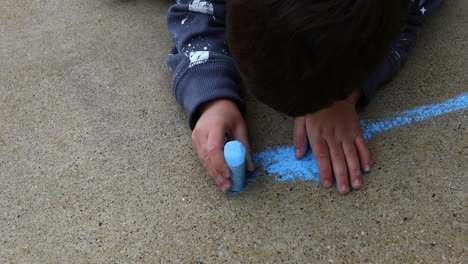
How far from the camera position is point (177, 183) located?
1.54 metres

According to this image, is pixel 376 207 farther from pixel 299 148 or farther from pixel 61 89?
pixel 61 89

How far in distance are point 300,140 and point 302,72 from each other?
481 millimetres

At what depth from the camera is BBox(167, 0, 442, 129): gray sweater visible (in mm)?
1652

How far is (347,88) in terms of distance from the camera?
1.19 meters

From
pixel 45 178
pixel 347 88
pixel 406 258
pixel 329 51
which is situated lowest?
pixel 45 178

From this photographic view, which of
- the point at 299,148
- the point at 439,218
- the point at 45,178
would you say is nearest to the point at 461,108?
the point at 439,218

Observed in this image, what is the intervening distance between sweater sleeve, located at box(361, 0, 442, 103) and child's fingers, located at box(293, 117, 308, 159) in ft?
0.78

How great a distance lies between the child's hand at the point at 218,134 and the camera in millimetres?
1466

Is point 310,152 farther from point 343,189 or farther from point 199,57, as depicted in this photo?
point 199,57

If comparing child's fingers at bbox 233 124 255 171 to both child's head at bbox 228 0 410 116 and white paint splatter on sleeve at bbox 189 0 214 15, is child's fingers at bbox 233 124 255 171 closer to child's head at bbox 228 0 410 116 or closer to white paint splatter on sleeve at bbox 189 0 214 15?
child's head at bbox 228 0 410 116

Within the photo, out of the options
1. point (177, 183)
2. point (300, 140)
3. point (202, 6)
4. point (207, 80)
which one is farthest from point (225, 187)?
point (202, 6)

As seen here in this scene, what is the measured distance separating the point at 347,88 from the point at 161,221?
656mm

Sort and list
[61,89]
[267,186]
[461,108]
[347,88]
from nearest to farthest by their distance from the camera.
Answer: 1. [347,88]
2. [267,186]
3. [461,108]
4. [61,89]

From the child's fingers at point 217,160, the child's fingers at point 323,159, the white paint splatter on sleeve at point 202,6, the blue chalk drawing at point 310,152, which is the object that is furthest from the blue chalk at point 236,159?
the white paint splatter on sleeve at point 202,6
